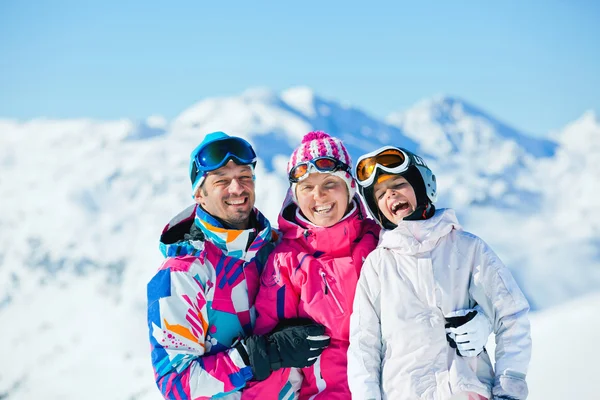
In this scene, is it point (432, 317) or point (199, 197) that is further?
point (199, 197)

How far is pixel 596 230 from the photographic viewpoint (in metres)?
80.4

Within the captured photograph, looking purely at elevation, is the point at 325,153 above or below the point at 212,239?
above

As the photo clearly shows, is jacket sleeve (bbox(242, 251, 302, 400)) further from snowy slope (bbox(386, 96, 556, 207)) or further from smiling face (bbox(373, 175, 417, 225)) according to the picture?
snowy slope (bbox(386, 96, 556, 207))

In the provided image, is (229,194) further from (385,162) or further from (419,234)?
(419,234)

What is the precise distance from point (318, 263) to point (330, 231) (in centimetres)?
19

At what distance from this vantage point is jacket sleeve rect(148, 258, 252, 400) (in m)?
2.67

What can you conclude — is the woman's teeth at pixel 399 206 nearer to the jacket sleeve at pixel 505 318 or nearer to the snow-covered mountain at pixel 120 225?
the jacket sleeve at pixel 505 318

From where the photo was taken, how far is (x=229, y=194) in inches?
123

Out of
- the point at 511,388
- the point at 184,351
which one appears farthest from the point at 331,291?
the point at 511,388

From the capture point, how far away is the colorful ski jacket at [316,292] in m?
Result: 2.79

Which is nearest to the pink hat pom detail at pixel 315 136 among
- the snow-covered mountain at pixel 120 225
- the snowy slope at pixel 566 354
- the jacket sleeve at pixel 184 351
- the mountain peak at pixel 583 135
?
the jacket sleeve at pixel 184 351

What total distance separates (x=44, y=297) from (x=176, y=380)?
241ft

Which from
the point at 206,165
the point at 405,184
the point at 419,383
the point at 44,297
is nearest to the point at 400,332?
the point at 419,383

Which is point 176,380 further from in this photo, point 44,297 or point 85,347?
point 44,297
